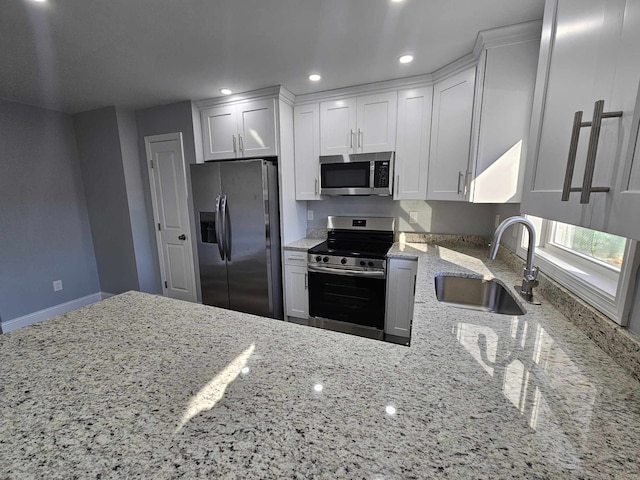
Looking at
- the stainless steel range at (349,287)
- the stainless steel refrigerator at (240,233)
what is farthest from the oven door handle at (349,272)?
the stainless steel refrigerator at (240,233)

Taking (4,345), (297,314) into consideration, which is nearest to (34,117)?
(4,345)

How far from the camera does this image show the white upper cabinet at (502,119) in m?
1.63

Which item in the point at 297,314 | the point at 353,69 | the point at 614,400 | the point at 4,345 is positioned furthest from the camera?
the point at 297,314

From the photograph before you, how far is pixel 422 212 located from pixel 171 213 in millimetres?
2850

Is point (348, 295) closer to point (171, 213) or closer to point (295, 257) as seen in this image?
point (295, 257)

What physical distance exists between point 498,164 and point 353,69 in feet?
4.30

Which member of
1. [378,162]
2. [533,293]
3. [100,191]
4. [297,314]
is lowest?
[297,314]

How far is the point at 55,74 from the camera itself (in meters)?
2.10

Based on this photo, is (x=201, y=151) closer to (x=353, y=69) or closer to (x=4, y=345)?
(x=353, y=69)

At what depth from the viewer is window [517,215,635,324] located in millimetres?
844

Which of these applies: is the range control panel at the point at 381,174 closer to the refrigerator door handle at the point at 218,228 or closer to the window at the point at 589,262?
the window at the point at 589,262

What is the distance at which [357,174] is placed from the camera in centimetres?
249

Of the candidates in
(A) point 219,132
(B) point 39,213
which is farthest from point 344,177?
(B) point 39,213

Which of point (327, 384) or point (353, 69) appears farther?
point (353, 69)
